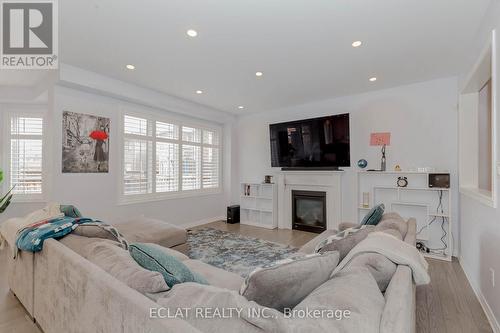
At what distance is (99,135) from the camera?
3865 millimetres

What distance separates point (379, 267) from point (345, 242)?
1.91ft

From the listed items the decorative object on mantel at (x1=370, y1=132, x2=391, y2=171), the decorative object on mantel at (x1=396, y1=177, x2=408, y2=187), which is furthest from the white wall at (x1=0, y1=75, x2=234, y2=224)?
the decorative object on mantel at (x1=396, y1=177, x2=408, y2=187)

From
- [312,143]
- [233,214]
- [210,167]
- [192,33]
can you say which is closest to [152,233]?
[192,33]

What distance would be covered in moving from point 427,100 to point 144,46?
4221 mm

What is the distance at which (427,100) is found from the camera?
3844 millimetres

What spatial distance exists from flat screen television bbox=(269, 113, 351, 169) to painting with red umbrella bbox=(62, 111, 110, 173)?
10.7 feet

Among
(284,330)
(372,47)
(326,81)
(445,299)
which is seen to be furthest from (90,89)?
(445,299)

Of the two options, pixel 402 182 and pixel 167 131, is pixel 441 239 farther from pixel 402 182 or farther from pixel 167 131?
pixel 167 131

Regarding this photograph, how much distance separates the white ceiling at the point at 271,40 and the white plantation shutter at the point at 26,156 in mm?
2202

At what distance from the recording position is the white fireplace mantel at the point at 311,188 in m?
4.59

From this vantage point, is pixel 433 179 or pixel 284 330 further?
pixel 433 179

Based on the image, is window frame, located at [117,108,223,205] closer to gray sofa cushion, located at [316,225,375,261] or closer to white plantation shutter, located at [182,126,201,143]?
white plantation shutter, located at [182,126,201,143]

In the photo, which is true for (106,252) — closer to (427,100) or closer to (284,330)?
(284,330)

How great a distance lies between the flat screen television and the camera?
14.6 ft
